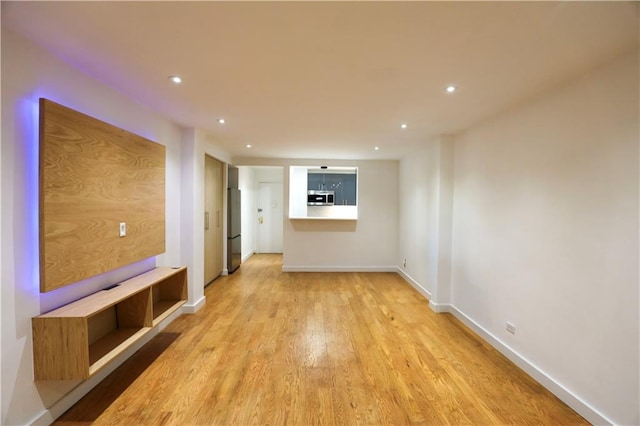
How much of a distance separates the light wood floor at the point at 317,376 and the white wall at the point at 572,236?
1.21 feet

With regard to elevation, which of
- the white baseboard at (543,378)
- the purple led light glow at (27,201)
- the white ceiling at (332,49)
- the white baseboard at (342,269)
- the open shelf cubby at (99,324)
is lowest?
the white baseboard at (543,378)

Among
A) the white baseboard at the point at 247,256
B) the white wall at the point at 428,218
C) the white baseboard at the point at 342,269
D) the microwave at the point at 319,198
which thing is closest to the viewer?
the white wall at the point at 428,218

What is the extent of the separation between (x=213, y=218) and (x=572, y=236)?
4.78 metres

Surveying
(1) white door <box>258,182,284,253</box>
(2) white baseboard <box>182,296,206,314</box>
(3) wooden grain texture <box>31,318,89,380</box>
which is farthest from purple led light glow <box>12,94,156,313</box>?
(1) white door <box>258,182,284,253</box>

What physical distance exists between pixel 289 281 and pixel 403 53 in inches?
167

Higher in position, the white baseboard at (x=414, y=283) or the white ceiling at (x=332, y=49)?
Answer: the white ceiling at (x=332, y=49)

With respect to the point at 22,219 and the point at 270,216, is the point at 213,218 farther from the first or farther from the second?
the point at 22,219

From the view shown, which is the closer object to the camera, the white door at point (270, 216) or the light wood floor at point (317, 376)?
the light wood floor at point (317, 376)

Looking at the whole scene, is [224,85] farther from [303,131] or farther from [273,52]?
[303,131]

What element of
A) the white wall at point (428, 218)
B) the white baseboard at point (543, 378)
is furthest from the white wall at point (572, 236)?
the white wall at point (428, 218)

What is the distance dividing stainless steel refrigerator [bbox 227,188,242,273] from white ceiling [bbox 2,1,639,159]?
291cm

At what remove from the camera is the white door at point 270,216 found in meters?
7.88

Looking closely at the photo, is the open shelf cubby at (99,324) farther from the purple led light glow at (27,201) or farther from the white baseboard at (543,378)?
the white baseboard at (543,378)

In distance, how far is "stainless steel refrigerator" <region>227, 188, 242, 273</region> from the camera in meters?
5.45
